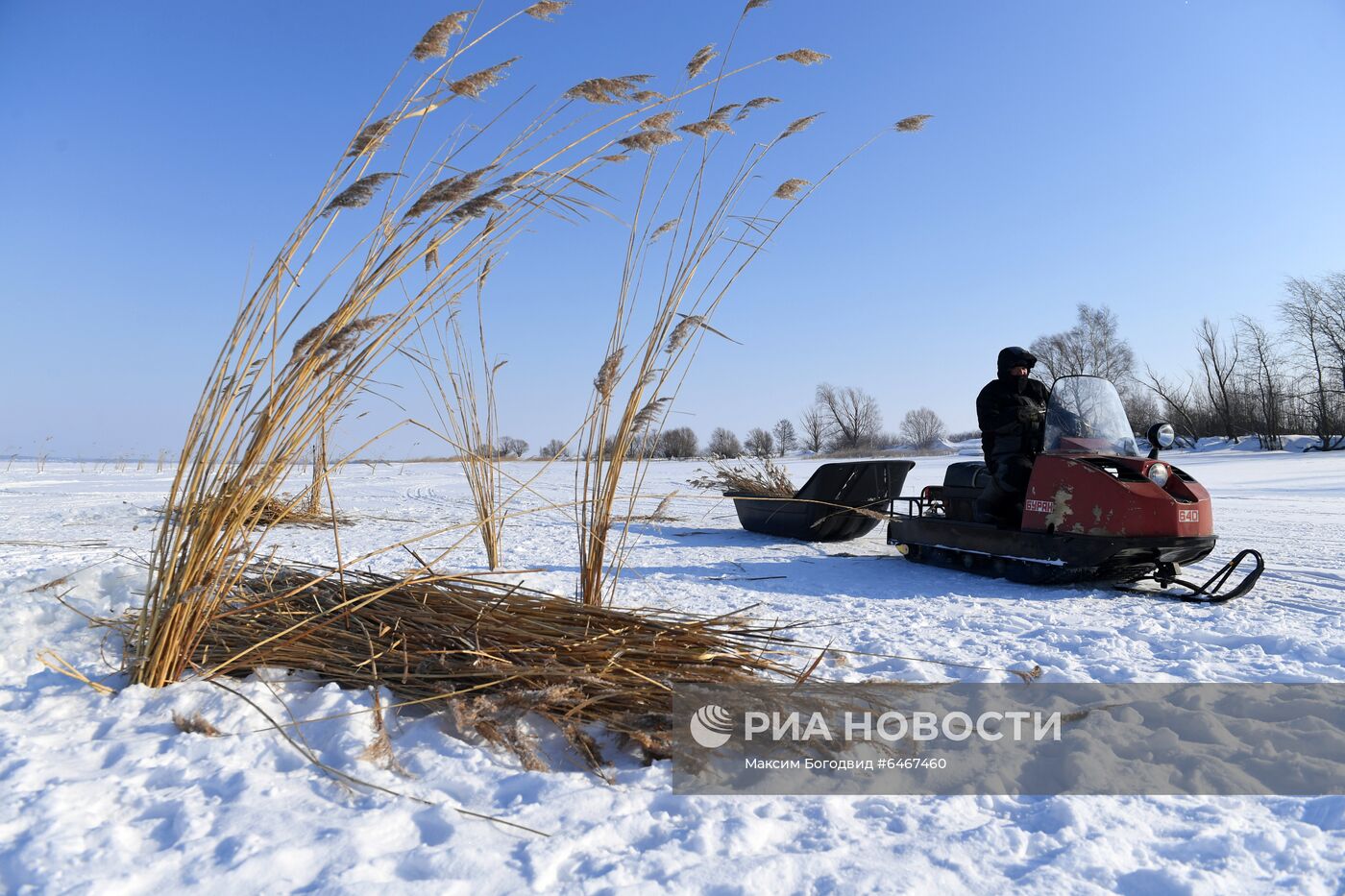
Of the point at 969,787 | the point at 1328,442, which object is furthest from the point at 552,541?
the point at 1328,442

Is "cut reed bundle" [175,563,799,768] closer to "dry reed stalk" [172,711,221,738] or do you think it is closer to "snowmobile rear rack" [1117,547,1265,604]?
"dry reed stalk" [172,711,221,738]

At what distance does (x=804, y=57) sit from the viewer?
2613 mm

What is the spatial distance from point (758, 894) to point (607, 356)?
6.22 ft

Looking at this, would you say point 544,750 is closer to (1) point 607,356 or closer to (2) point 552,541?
(1) point 607,356

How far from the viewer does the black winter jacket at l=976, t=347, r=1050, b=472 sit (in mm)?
5492

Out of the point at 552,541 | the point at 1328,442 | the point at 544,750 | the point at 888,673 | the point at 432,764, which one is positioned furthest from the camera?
the point at 1328,442

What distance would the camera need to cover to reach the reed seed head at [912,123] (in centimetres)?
274

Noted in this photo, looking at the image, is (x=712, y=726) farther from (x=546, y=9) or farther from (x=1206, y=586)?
(x=1206, y=586)

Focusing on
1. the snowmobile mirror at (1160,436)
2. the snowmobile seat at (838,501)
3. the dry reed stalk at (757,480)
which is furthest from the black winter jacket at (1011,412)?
the dry reed stalk at (757,480)

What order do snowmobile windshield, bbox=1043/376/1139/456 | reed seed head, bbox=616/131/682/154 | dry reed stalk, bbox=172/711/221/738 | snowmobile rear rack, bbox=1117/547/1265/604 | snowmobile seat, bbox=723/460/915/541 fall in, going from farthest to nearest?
snowmobile seat, bbox=723/460/915/541 → snowmobile windshield, bbox=1043/376/1139/456 → snowmobile rear rack, bbox=1117/547/1265/604 → reed seed head, bbox=616/131/682/154 → dry reed stalk, bbox=172/711/221/738

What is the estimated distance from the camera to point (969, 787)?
5.89 feet

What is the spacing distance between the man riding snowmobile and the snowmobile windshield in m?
0.19

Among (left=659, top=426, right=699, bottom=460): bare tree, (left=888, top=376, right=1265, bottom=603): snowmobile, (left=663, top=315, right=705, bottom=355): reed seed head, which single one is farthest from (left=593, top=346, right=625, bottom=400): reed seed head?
(left=659, top=426, right=699, bottom=460): bare tree

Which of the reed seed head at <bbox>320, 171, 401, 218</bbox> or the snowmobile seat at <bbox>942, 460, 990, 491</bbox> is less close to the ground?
the reed seed head at <bbox>320, 171, 401, 218</bbox>
